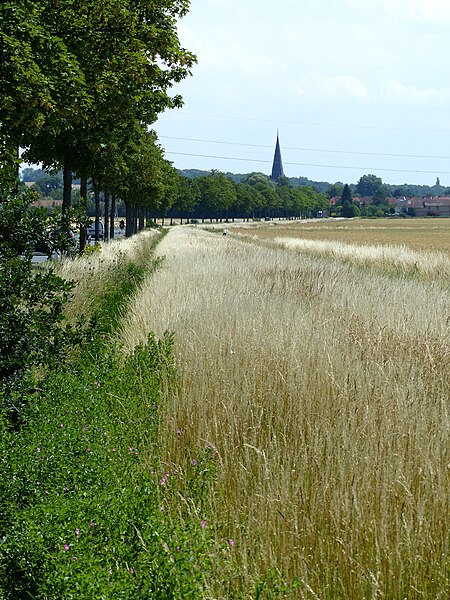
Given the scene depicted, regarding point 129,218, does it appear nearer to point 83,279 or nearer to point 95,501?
point 83,279

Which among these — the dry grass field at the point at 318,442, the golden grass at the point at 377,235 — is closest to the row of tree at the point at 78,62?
the dry grass field at the point at 318,442

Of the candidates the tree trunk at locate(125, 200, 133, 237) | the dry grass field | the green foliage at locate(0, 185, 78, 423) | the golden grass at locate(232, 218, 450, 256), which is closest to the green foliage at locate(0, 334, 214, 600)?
the dry grass field

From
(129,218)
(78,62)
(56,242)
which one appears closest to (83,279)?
(78,62)

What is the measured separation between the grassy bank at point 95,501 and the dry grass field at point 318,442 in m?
0.18

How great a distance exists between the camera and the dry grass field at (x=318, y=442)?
322cm

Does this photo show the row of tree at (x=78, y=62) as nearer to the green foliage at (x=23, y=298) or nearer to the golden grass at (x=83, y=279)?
the green foliage at (x=23, y=298)

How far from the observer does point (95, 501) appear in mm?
3588

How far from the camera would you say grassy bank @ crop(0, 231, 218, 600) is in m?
2.94

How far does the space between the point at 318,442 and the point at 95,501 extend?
1.46 metres

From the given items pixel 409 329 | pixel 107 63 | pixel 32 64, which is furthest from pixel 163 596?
pixel 107 63

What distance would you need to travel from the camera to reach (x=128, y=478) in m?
4.09

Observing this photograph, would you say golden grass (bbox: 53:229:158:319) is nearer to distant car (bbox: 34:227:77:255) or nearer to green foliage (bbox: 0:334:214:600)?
distant car (bbox: 34:227:77:255)

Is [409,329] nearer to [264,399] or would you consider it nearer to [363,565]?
[264,399]

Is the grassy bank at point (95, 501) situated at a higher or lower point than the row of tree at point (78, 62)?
lower
